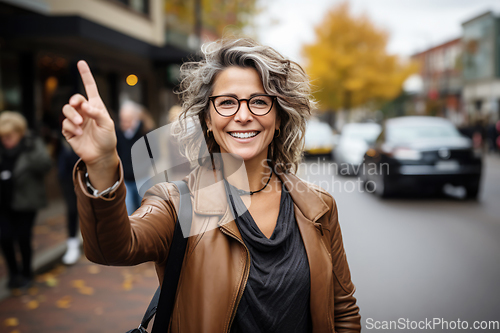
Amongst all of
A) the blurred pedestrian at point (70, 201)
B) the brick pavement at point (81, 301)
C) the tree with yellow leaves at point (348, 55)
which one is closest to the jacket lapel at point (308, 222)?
the brick pavement at point (81, 301)

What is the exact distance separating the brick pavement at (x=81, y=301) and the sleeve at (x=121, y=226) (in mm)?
2658

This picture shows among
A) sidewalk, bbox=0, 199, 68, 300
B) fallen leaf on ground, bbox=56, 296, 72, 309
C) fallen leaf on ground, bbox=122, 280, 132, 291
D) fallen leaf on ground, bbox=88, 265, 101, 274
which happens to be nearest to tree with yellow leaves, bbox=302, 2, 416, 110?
sidewalk, bbox=0, 199, 68, 300

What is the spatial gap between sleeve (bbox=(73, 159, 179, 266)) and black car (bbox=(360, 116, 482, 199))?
26.5ft

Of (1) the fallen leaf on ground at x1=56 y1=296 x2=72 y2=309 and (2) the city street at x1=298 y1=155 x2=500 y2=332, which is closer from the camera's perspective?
(2) the city street at x1=298 y1=155 x2=500 y2=332

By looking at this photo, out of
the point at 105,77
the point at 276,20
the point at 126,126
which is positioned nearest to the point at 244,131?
the point at 126,126

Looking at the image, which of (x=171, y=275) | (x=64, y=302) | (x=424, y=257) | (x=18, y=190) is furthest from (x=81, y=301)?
(x=424, y=257)

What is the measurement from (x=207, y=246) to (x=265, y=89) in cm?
69

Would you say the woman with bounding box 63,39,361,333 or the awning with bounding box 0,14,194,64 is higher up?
the awning with bounding box 0,14,194,64

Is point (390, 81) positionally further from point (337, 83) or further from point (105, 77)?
point (105, 77)

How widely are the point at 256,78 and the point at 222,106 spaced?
19cm

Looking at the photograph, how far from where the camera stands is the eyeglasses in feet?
5.87

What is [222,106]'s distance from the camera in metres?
1.81

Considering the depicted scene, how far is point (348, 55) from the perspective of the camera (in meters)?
33.0

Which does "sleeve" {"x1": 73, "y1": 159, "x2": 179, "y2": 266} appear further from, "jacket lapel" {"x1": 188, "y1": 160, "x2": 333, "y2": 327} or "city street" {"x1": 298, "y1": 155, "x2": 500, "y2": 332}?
"city street" {"x1": 298, "y1": 155, "x2": 500, "y2": 332}
